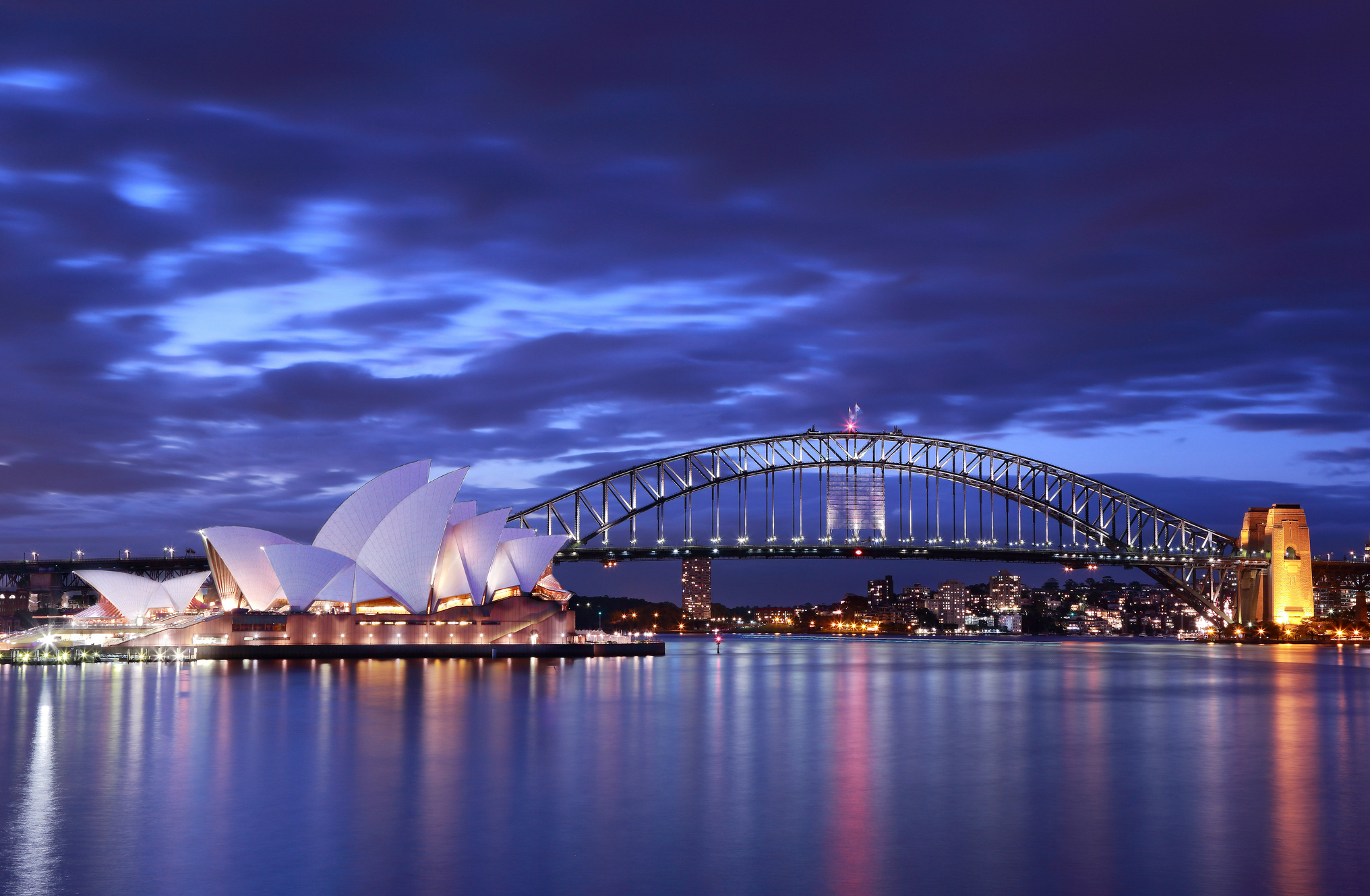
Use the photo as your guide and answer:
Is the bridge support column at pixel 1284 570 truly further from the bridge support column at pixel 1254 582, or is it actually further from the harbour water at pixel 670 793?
the harbour water at pixel 670 793

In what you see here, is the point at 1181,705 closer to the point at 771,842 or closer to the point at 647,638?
the point at 771,842

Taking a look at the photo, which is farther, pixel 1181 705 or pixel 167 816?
pixel 1181 705

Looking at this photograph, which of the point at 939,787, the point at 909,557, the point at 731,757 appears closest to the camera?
the point at 939,787

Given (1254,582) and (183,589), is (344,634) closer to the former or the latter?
(183,589)

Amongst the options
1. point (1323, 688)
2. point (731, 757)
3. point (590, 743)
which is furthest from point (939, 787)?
point (1323, 688)

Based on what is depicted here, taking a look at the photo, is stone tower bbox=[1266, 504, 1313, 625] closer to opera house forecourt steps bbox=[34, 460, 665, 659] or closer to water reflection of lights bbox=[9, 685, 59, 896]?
opera house forecourt steps bbox=[34, 460, 665, 659]

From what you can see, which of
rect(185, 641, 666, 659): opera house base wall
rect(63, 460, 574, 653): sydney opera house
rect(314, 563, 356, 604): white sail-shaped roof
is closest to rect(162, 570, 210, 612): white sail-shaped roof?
rect(63, 460, 574, 653): sydney opera house

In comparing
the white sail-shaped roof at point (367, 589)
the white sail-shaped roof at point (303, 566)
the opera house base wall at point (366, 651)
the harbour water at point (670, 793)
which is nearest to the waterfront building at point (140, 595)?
the opera house base wall at point (366, 651)
